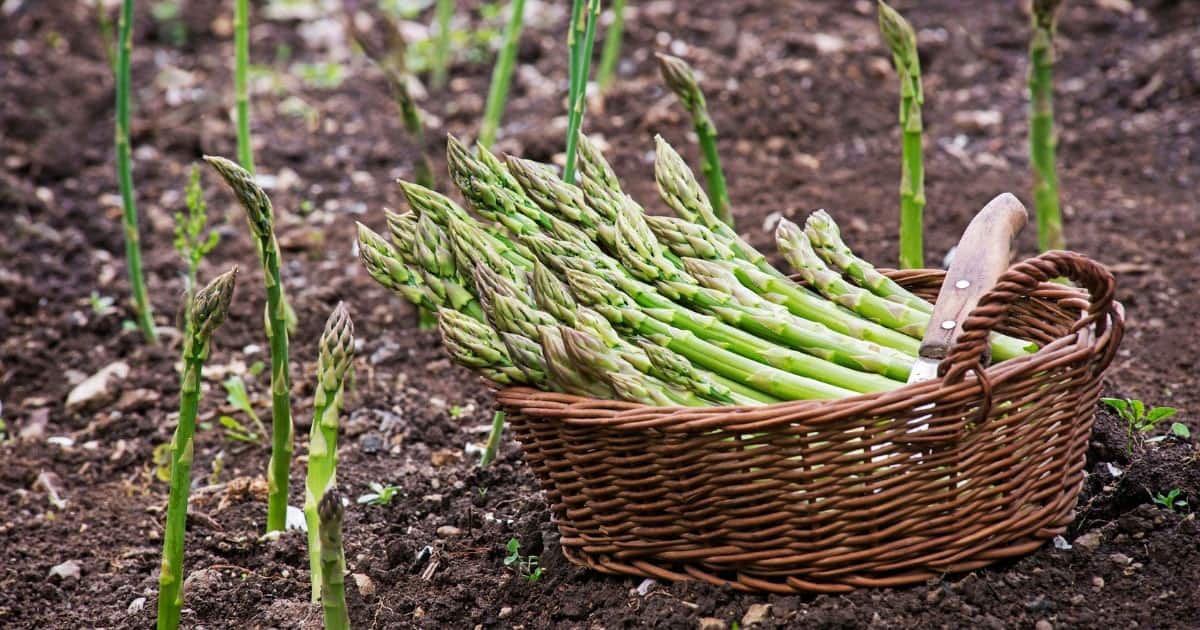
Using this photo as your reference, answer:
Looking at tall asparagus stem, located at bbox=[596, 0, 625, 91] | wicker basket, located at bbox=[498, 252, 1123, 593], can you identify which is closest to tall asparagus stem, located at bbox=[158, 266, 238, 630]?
wicker basket, located at bbox=[498, 252, 1123, 593]

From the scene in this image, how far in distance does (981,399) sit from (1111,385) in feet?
4.72

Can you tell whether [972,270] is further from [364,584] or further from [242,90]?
[242,90]

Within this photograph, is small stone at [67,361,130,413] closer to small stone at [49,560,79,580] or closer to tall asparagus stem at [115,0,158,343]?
tall asparagus stem at [115,0,158,343]

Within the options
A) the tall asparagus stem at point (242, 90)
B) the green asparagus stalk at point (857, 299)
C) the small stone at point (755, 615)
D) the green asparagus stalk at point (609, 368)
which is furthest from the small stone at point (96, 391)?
the small stone at point (755, 615)

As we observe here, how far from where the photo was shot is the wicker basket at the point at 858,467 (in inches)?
95.6

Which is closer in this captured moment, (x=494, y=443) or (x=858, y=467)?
(x=858, y=467)

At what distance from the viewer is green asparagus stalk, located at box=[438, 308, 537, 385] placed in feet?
9.02

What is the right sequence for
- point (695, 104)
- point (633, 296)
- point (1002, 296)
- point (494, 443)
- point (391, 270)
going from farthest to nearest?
point (695, 104) < point (494, 443) < point (391, 270) < point (633, 296) < point (1002, 296)

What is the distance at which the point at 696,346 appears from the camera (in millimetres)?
2773

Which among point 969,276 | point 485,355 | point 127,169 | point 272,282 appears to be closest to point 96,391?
point 127,169

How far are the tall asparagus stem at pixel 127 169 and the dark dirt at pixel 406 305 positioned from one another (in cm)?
16

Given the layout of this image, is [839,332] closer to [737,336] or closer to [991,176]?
[737,336]

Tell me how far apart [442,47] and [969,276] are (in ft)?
15.2

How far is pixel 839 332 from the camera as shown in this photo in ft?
9.53
